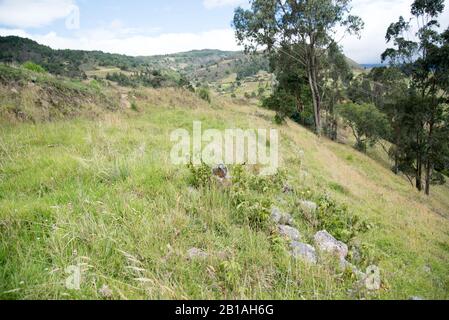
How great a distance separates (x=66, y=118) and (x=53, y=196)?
7675mm

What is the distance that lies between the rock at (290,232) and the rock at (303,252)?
22cm

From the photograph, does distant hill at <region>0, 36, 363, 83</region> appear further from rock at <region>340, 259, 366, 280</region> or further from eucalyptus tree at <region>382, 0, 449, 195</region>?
rock at <region>340, 259, 366, 280</region>

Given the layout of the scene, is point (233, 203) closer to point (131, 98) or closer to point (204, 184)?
point (204, 184)

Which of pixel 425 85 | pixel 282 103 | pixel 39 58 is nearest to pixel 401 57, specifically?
pixel 425 85

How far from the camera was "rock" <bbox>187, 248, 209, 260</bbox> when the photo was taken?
3520 mm

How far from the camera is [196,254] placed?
358 centimetres

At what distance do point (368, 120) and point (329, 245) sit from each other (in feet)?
123

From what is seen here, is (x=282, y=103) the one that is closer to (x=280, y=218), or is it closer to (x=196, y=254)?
(x=280, y=218)

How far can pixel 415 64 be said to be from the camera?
2380 cm

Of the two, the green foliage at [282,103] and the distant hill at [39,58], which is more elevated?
the distant hill at [39,58]

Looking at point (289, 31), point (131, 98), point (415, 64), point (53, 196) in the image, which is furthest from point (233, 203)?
point (415, 64)

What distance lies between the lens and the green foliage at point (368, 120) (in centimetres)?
3644

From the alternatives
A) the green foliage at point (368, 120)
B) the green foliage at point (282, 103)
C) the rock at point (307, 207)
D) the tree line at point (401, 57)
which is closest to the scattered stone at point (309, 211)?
the rock at point (307, 207)

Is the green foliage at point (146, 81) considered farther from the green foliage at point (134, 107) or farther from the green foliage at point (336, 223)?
the green foliage at point (336, 223)
